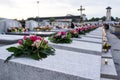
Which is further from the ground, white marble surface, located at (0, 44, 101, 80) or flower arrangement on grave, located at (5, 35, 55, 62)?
flower arrangement on grave, located at (5, 35, 55, 62)

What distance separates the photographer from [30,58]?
3549 millimetres

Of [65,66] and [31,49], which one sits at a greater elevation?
[31,49]

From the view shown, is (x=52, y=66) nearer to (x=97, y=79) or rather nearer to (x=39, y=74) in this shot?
(x=39, y=74)

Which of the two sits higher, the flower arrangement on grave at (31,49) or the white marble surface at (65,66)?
the flower arrangement on grave at (31,49)

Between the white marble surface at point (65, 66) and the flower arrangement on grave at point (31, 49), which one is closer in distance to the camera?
the white marble surface at point (65, 66)

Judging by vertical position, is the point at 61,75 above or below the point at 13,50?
below

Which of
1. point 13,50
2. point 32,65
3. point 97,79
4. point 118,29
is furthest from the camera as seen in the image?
point 118,29

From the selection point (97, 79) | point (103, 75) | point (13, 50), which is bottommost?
→ point (103, 75)

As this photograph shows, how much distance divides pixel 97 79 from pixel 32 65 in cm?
101

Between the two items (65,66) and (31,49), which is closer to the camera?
(65,66)

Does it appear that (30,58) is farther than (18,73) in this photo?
Yes

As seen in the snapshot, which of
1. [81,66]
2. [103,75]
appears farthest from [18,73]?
[103,75]

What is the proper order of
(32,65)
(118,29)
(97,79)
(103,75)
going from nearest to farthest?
1. (97,79)
2. (32,65)
3. (103,75)
4. (118,29)

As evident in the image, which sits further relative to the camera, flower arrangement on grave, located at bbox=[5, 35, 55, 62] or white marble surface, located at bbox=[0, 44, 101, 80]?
flower arrangement on grave, located at bbox=[5, 35, 55, 62]
